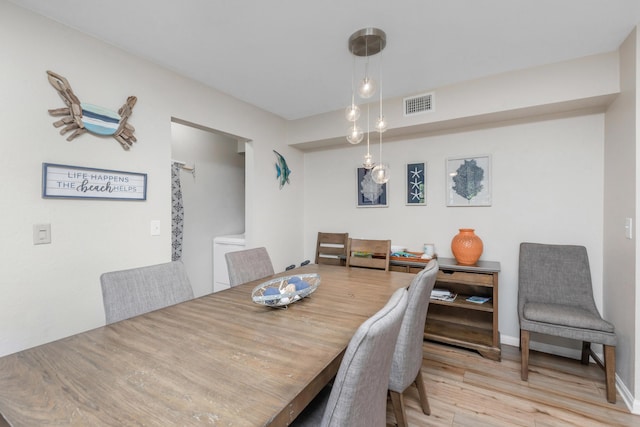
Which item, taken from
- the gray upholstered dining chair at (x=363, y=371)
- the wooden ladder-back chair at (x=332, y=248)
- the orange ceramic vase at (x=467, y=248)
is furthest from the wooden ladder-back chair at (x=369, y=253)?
the gray upholstered dining chair at (x=363, y=371)

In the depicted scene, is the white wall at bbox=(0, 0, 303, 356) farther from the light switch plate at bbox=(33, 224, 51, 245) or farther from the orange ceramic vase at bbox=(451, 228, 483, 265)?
the orange ceramic vase at bbox=(451, 228, 483, 265)

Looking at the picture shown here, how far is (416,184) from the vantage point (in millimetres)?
2977

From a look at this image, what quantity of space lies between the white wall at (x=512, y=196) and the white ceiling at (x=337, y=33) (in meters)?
0.63

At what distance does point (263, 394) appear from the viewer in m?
0.72

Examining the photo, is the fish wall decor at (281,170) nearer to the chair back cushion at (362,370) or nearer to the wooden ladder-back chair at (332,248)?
the wooden ladder-back chair at (332,248)

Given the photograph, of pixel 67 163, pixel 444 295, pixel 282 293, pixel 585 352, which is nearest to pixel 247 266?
pixel 282 293

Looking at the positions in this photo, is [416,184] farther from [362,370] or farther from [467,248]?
[362,370]

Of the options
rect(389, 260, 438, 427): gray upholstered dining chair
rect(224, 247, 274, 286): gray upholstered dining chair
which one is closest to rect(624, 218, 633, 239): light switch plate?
rect(389, 260, 438, 427): gray upholstered dining chair

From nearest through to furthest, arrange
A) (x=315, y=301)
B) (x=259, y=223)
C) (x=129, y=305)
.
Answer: (x=129, y=305) < (x=315, y=301) < (x=259, y=223)

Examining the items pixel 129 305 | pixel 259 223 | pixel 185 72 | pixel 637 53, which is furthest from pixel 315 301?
pixel 637 53

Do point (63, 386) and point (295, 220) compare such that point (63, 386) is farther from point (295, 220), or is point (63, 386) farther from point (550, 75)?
point (550, 75)

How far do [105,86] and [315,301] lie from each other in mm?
1943

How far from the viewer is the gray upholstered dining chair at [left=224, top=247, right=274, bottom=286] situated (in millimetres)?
1932

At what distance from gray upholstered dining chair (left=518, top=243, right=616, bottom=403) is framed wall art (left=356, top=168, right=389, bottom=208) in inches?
54.1
